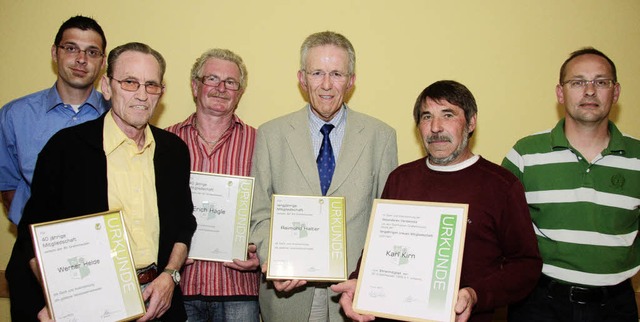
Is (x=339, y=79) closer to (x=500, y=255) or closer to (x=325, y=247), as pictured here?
(x=325, y=247)

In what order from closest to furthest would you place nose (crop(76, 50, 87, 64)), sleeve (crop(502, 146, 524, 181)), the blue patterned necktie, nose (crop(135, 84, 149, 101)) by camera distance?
1. nose (crop(135, 84, 149, 101))
2. the blue patterned necktie
3. sleeve (crop(502, 146, 524, 181))
4. nose (crop(76, 50, 87, 64))

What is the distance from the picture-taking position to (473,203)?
2.02 m

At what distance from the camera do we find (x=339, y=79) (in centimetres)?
242

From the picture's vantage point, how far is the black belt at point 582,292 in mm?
2223

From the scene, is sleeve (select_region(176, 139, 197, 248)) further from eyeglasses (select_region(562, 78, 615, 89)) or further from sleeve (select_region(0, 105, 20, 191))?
eyeglasses (select_region(562, 78, 615, 89))

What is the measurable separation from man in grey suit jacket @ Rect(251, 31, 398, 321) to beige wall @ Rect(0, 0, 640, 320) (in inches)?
26.3

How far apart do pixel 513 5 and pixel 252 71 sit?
76.6 inches

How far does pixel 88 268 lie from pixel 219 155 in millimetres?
1034

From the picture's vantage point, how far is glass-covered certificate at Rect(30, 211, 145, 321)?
1.69 metres

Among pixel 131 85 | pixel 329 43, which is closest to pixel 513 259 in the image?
pixel 329 43

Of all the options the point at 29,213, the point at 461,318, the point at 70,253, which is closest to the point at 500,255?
the point at 461,318

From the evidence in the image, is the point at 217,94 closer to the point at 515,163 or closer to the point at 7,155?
the point at 7,155

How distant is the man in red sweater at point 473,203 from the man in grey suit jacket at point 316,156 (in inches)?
9.4

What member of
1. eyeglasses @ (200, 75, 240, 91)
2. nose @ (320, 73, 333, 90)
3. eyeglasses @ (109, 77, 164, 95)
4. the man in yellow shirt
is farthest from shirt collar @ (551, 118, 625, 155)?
eyeglasses @ (109, 77, 164, 95)
